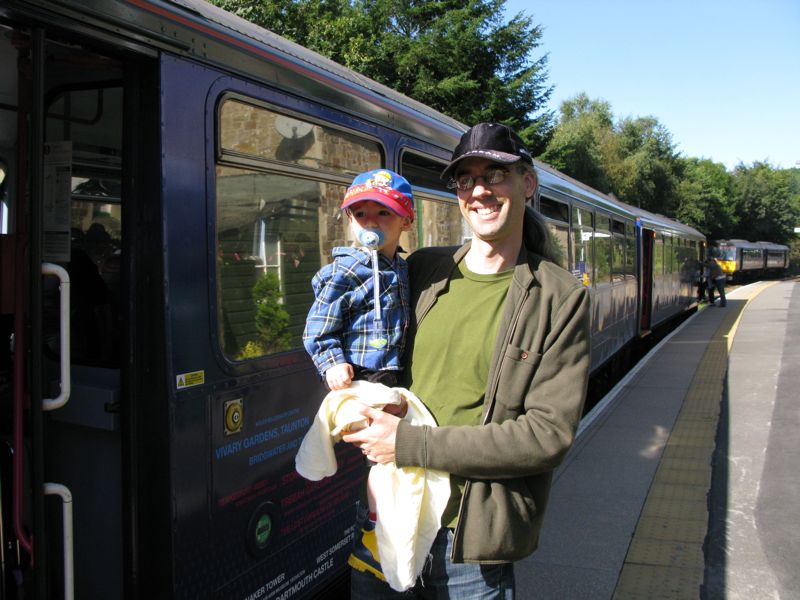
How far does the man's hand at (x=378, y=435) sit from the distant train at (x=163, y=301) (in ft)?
2.38

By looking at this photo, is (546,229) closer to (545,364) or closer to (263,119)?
(545,364)

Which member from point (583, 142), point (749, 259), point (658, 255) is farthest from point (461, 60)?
point (749, 259)

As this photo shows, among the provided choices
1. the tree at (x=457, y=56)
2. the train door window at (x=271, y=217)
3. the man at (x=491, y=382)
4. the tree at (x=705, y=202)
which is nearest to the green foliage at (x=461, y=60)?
the tree at (x=457, y=56)

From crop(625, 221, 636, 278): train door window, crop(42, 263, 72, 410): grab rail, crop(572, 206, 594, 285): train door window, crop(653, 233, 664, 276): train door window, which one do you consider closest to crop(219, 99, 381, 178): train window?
crop(42, 263, 72, 410): grab rail

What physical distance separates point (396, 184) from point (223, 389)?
1022 millimetres

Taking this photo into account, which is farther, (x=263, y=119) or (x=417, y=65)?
(x=417, y=65)

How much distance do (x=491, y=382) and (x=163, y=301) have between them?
117 centimetres

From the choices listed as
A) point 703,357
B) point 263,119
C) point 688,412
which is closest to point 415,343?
point 263,119

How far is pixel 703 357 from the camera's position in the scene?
37.7ft

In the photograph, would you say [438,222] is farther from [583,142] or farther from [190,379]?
[583,142]

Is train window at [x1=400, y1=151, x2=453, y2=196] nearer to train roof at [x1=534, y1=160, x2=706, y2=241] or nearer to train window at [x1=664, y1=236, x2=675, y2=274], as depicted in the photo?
train roof at [x1=534, y1=160, x2=706, y2=241]

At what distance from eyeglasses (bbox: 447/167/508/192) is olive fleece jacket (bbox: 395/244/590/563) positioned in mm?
269

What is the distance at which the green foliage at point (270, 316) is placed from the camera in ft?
9.01

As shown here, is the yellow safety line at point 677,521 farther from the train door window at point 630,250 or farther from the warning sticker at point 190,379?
the train door window at point 630,250
